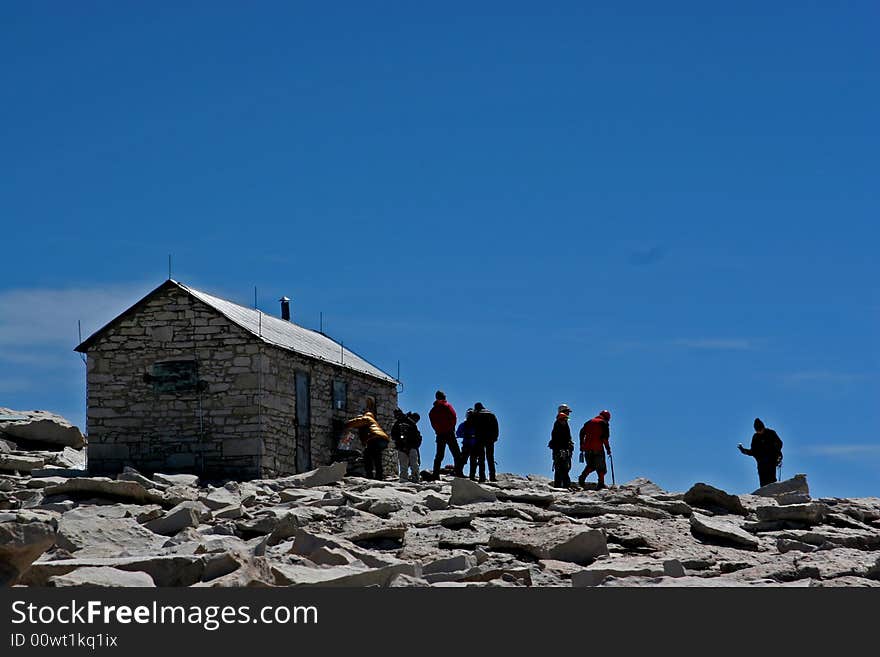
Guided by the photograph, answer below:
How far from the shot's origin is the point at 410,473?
2897 cm

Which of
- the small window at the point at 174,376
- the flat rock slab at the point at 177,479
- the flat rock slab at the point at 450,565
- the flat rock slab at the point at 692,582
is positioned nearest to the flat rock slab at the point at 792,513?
the flat rock slab at the point at 692,582

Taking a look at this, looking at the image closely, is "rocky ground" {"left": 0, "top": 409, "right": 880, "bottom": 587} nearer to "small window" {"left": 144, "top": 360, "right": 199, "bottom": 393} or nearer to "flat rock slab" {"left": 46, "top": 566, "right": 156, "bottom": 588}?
"flat rock slab" {"left": 46, "top": 566, "right": 156, "bottom": 588}

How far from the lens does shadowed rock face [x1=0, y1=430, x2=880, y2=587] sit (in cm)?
1341

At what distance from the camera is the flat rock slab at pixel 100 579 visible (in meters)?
12.3

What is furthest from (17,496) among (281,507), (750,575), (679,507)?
(750,575)

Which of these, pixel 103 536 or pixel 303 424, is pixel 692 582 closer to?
pixel 103 536

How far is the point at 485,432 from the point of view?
27.1 meters

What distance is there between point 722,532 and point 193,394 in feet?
43.4

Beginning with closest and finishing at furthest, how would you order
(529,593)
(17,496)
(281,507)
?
(529,593) < (281,507) < (17,496)

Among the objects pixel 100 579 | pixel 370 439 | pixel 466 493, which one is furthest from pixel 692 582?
pixel 370 439

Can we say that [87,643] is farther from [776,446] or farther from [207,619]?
[776,446]

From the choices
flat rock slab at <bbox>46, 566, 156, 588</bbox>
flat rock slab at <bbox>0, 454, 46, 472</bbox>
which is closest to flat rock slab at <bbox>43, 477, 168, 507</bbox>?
flat rock slab at <bbox>0, 454, 46, 472</bbox>

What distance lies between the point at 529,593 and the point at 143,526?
22.8ft

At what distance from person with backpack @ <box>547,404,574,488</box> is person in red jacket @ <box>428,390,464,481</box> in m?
1.94
